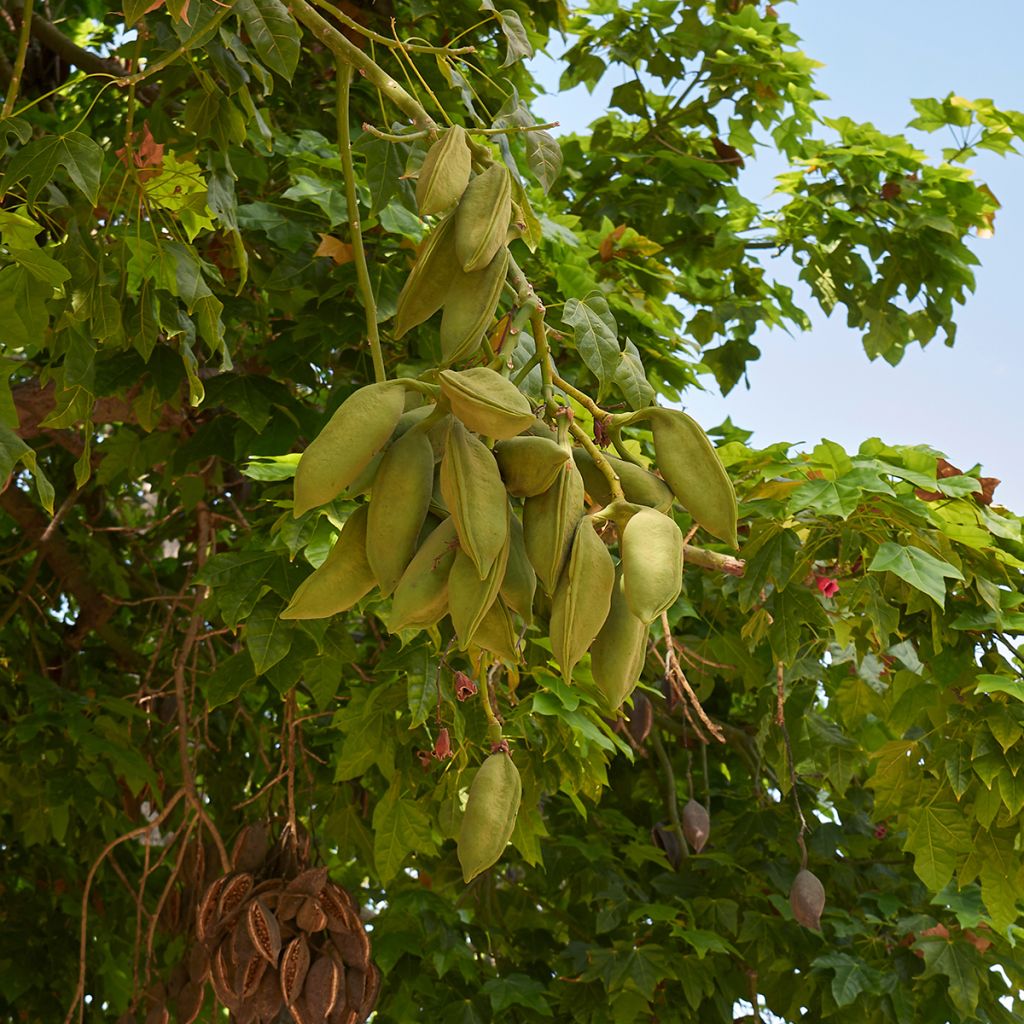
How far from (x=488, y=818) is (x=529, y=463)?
32 cm

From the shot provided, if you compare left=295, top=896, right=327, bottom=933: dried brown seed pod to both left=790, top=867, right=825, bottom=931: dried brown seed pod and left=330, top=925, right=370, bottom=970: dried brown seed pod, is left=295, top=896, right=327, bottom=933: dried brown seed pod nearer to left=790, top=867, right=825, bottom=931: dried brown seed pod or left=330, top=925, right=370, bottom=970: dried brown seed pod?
left=330, top=925, right=370, bottom=970: dried brown seed pod

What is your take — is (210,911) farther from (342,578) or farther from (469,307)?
(469,307)

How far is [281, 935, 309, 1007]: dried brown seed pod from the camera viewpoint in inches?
90.6

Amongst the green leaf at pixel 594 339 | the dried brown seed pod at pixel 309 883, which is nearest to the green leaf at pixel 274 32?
the green leaf at pixel 594 339

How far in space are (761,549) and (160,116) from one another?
63.1 inches

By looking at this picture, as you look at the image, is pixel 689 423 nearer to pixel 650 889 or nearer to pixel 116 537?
pixel 650 889

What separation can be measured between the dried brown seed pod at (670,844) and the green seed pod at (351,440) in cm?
310

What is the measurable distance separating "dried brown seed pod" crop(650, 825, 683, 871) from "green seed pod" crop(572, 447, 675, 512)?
3011 mm

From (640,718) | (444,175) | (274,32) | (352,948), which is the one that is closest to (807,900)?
(640,718)

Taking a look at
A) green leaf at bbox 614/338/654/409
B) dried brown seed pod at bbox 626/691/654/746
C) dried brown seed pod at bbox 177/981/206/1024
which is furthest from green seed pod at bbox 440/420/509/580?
dried brown seed pod at bbox 626/691/654/746

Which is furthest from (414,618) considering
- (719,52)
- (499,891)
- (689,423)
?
(719,52)

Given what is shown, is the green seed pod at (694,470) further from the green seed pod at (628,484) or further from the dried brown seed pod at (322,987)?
the dried brown seed pod at (322,987)

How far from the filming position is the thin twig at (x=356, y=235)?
1.06 meters

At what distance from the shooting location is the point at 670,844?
12.6 ft
